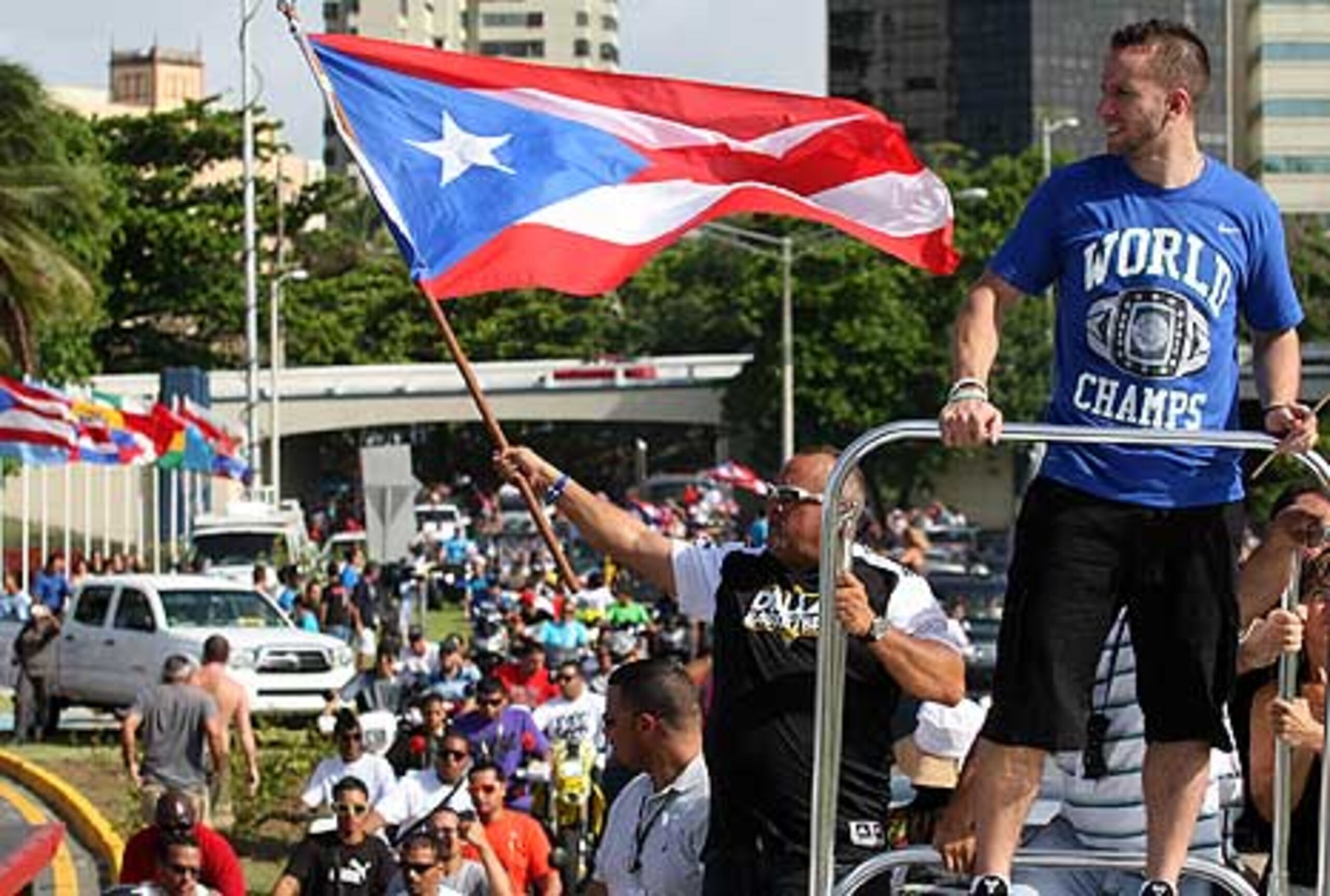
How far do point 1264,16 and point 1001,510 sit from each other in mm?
44556

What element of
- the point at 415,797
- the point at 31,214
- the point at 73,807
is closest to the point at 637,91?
the point at 415,797

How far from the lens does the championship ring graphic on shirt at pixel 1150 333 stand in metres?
5.58

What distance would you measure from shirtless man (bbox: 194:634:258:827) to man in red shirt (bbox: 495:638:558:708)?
200cm

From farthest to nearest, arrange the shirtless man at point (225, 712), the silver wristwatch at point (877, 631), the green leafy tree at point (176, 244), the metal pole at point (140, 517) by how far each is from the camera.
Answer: the green leafy tree at point (176, 244)
the metal pole at point (140, 517)
the shirtless man at point (225, 712)
the silver wristwatch at point (877, 631)

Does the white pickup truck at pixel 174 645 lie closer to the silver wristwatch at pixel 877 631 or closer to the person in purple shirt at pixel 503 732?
the person in purple shirt at pixel 503 732

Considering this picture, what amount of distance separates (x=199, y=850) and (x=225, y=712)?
9.04 m

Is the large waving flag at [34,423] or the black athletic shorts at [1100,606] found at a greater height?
the black athletic shorts at [1100,606]

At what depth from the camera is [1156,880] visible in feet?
19.0

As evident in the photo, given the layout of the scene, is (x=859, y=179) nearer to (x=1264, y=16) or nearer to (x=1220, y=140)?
(x=1220, y=140)

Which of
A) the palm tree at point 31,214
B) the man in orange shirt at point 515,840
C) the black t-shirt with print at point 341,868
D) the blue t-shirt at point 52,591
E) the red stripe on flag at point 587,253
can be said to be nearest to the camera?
the red stripe on flag at point 587,253

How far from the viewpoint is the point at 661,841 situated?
26.2ft

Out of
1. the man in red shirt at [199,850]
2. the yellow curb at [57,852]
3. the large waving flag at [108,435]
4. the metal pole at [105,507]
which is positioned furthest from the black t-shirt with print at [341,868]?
the metal pole at [105,507]

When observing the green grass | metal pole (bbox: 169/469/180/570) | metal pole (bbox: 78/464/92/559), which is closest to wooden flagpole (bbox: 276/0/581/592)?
the green grass

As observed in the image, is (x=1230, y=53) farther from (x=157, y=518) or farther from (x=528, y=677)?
(x=528, y=677)
